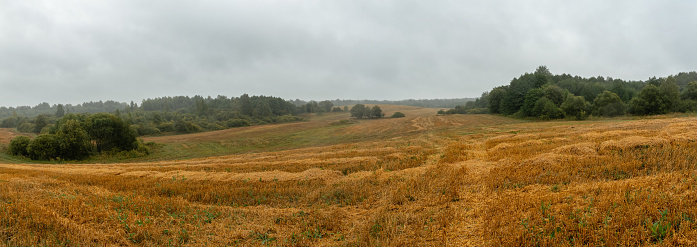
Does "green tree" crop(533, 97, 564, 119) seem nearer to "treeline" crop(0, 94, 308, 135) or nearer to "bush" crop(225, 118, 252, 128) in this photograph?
"treeline" crop(0, 94, 308, 135)

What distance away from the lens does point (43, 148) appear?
128 ft

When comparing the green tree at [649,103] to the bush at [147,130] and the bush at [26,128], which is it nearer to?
the bush at [147,130]

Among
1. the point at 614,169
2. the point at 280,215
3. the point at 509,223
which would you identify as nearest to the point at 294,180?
the point at 280,215

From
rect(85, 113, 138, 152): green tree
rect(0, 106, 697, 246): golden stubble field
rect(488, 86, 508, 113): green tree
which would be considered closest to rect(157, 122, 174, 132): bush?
rect(85, 113, 138, 152): green tree

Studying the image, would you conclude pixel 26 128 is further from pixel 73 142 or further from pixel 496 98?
pixel 496 98

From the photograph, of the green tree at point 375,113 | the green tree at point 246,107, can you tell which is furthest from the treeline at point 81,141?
the green tree at point 375,113

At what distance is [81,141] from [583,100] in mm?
95564

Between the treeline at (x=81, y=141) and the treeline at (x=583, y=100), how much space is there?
86.0m

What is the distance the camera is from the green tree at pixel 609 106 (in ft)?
187

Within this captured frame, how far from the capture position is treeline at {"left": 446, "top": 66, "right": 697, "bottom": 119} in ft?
178

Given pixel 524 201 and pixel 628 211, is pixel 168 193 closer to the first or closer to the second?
pixel 524 201

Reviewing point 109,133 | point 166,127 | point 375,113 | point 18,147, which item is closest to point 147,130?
point 166,127

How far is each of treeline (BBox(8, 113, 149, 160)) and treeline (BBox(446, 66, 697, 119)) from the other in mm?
85958

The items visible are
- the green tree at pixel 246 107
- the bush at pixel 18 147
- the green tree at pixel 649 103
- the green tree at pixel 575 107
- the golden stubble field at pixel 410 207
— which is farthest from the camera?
the green tree at pixel 246 107
